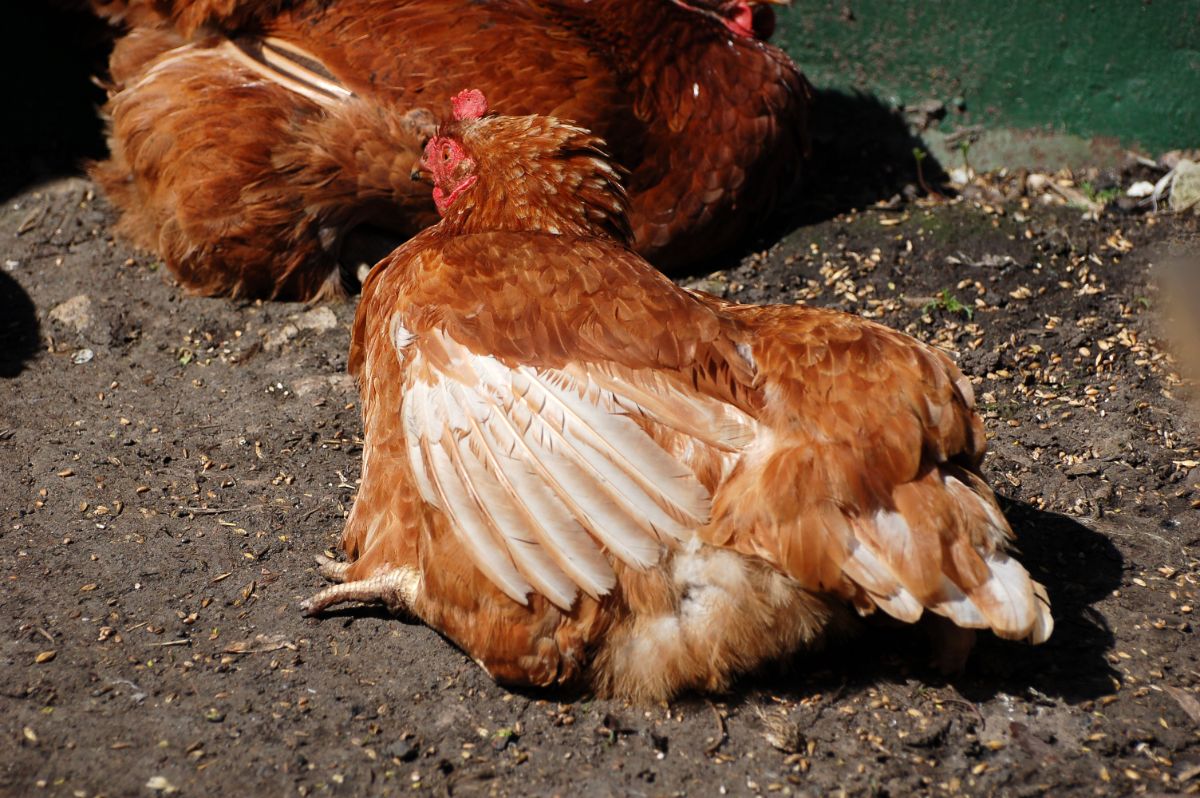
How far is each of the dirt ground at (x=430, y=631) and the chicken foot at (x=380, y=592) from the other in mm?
60

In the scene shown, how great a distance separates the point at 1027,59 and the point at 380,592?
151 inches

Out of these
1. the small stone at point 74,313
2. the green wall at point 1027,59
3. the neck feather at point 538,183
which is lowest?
the small stone at point 74,313

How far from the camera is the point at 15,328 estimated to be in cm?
412

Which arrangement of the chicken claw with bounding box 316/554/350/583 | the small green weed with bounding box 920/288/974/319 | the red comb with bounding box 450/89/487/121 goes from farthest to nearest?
the small green weed with bounding box 920/288/974/319
the red comb with bounding box 450/89/487/121
the chicken claw with bounding box 316/554/350/583

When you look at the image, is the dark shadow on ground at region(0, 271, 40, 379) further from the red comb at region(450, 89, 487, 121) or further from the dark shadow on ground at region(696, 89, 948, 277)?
the dark shadow on ground at region(696, 89, 948, 277)

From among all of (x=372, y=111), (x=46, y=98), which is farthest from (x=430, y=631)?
(x=46, y=98)

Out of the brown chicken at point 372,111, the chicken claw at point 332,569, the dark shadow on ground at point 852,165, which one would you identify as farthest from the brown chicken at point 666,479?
the dark shadow on ground at point 852,165

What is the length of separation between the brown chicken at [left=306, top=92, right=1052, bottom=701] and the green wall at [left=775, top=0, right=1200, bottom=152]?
2917mm

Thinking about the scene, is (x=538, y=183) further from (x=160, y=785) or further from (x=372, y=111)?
(x=160, y=785)

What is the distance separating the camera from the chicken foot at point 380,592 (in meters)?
2.70

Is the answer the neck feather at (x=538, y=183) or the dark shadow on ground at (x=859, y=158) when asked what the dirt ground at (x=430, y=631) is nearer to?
the dark shadow on ground at (x=859, y=158)

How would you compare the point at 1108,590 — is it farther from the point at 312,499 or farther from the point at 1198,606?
the point at 312,499

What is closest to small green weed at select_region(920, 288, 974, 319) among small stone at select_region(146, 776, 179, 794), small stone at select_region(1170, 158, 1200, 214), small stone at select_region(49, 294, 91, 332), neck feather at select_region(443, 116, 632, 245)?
small stone at select_region(1170, 158, 1200, 214)

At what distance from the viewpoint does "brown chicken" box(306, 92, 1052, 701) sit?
224 cm
